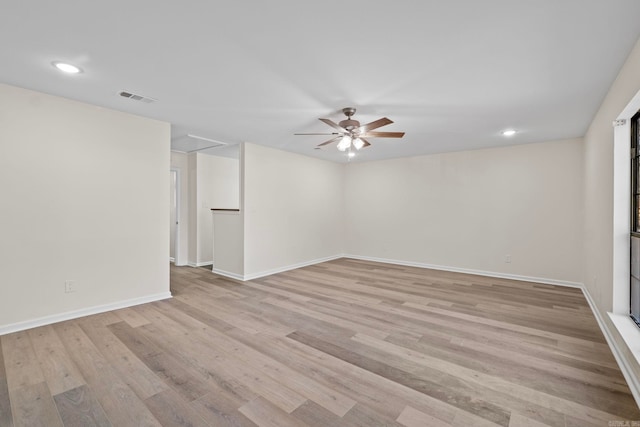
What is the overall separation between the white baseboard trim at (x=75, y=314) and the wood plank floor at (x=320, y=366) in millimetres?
131

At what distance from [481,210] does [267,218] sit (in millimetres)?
4064

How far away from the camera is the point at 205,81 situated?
8.45 feet

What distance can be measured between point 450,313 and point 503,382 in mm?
1346

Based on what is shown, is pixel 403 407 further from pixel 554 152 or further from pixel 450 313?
pixel 554 152

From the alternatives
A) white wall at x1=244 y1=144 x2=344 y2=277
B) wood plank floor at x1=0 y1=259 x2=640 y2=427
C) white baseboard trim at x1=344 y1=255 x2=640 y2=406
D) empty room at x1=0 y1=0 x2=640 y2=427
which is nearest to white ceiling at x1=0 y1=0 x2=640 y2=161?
empty room at x1=0 y1=0 x2=640 y2=427

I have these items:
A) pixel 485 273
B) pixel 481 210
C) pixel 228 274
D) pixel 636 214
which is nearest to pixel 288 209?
pixel 228 274

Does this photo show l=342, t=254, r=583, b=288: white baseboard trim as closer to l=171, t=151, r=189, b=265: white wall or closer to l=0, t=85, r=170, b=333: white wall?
l=171, t=151, r=189, b=265: white wall

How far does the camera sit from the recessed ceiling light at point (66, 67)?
2.28 metres

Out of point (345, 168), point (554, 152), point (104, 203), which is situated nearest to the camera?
point (104, 203)

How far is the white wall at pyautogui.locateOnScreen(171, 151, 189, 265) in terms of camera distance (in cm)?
595

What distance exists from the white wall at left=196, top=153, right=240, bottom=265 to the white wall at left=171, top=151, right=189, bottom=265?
335 mm

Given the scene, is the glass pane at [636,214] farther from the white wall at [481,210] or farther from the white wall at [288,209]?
the white wall at [288,209]

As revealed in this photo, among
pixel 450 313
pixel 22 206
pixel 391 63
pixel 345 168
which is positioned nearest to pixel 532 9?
pixel 391 63

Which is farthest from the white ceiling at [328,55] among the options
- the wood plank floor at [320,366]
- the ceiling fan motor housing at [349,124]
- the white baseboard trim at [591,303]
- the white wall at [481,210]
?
the wood plank floor at [320,366]
